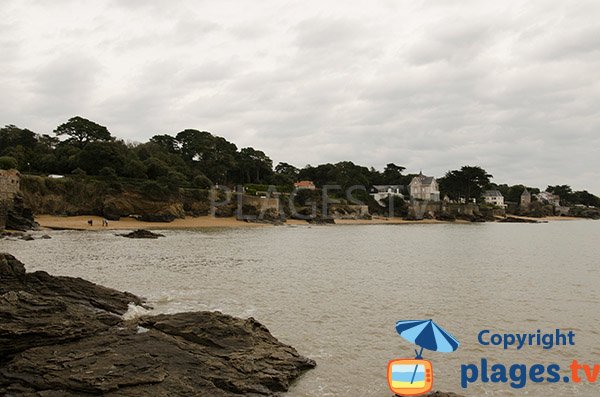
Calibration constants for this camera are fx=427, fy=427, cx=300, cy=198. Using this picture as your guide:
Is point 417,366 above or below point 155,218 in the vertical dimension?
below

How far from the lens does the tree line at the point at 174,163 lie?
68.6 m

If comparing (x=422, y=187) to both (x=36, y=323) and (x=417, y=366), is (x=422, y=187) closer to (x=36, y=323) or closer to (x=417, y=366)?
(x=417, y=366)

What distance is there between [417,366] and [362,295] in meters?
10.3

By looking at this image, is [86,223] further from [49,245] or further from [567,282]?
[567,282]

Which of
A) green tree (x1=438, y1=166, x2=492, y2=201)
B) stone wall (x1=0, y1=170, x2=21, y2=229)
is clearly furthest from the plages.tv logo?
green tree (x1=438, y1=166, x2=492, y2=201)

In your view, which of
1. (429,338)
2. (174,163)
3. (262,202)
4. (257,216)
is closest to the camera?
(429,338)

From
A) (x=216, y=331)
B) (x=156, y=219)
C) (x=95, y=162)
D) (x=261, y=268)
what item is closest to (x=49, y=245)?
(x=261, y=268)

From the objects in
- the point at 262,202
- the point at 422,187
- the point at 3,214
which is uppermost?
the point at 422,187

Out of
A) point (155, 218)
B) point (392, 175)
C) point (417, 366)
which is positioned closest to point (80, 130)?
point (155, 218)

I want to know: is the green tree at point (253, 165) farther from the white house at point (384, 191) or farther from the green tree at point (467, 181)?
the green tree at point (467, 181)

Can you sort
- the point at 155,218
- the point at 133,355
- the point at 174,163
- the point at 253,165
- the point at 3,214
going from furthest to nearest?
the point at 253,165
the point at 174,163
the point at 155,218
the point at 3,214
the point at 133,355

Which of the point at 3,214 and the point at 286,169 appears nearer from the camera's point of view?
the point at 3,214

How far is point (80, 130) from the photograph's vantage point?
284 ft

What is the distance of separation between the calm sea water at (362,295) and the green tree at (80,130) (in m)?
59.8
